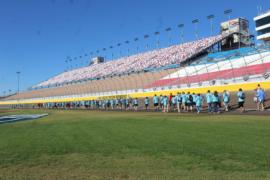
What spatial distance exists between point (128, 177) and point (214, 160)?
7.09 ft

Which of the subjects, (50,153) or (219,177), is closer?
(219,177)

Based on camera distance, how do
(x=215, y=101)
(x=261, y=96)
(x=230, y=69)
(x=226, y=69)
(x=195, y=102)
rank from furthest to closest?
(x=226, y=69), (x=230, y=69), (x=195, y=102), (x=215, y=101), (x=261, y=96)

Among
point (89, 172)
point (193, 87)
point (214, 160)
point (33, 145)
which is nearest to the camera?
point (89, 172)

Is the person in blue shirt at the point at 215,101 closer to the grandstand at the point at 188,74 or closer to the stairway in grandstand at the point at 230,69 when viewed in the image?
the grandstand at the point at 188,74

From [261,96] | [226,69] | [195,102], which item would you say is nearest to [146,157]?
[261,96]

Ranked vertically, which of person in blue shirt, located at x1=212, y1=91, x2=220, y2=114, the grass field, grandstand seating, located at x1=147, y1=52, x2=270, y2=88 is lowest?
the grass field

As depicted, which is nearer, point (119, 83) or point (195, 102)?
point (195, 102)

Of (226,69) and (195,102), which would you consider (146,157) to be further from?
(226,69)

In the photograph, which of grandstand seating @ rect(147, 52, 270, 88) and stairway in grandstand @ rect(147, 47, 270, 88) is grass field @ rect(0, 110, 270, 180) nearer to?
stairway in grandstand @ rect(147, 47, 270, 88)

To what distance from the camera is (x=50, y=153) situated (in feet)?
31.2

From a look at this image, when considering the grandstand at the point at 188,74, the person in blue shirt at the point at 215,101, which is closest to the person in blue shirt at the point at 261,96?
the person in blue shirt at the point at 215,101

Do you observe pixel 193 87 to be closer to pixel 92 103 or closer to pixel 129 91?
pixel 129 91

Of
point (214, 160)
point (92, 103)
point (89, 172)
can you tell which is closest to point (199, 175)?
point (214, 160)

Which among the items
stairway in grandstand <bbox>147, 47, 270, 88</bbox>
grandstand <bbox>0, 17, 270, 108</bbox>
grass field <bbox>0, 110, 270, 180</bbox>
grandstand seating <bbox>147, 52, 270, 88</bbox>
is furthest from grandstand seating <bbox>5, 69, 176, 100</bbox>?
grass field <bbox>0, 110, 270, 180</bbox>
